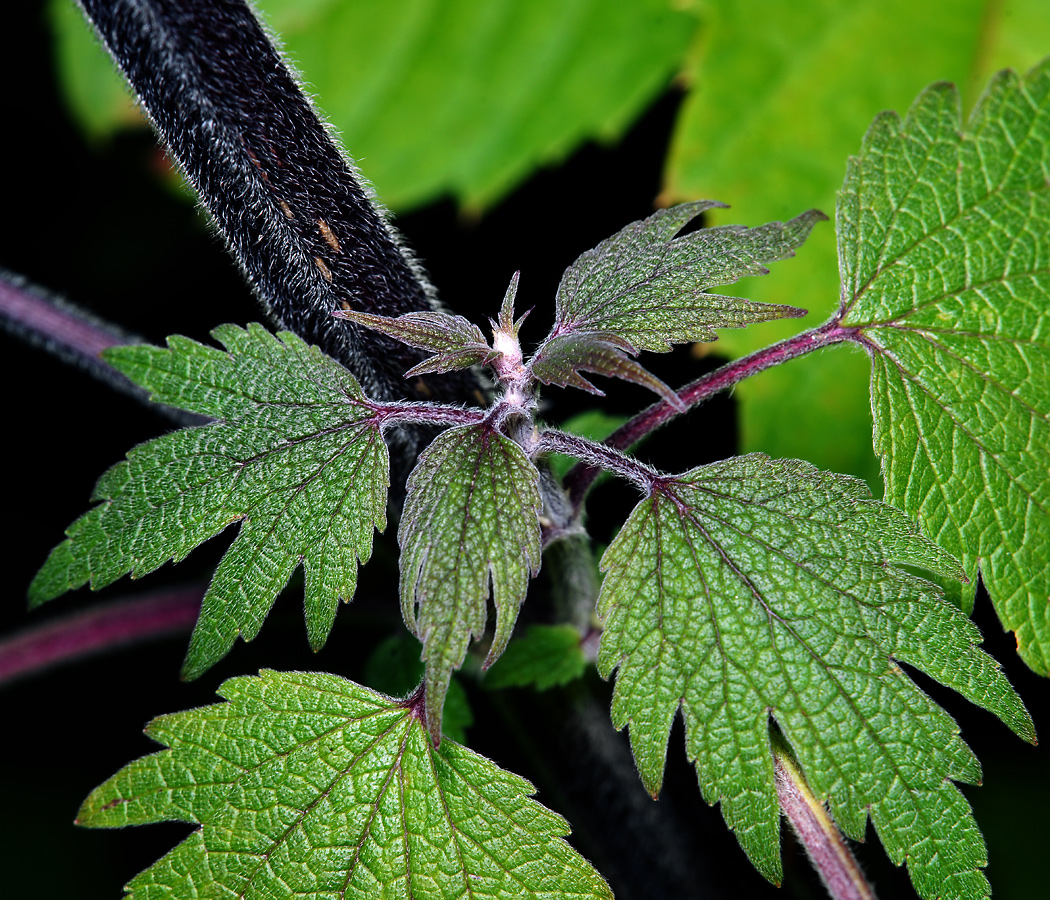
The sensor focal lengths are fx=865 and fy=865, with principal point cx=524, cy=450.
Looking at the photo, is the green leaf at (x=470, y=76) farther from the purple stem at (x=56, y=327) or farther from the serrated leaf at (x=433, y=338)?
the serrated leaf at (x=433, y=338)

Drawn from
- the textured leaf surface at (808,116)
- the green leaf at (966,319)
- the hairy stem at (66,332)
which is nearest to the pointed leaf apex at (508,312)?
the green leaf at (966,319)

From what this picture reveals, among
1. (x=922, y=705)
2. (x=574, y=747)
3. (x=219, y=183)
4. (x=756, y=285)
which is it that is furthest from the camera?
(x=756, y=285)

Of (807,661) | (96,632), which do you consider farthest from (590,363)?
(96,632)

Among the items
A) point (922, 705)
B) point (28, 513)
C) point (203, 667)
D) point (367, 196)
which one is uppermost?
point (28, 513)

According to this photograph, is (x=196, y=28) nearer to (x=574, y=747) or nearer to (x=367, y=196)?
(x=367, y=196)

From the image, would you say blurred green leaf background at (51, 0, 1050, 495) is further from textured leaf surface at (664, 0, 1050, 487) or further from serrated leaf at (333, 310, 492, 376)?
serrated leaf at (333, 310, 492, 376)

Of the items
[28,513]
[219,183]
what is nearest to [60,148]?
[28,513]
